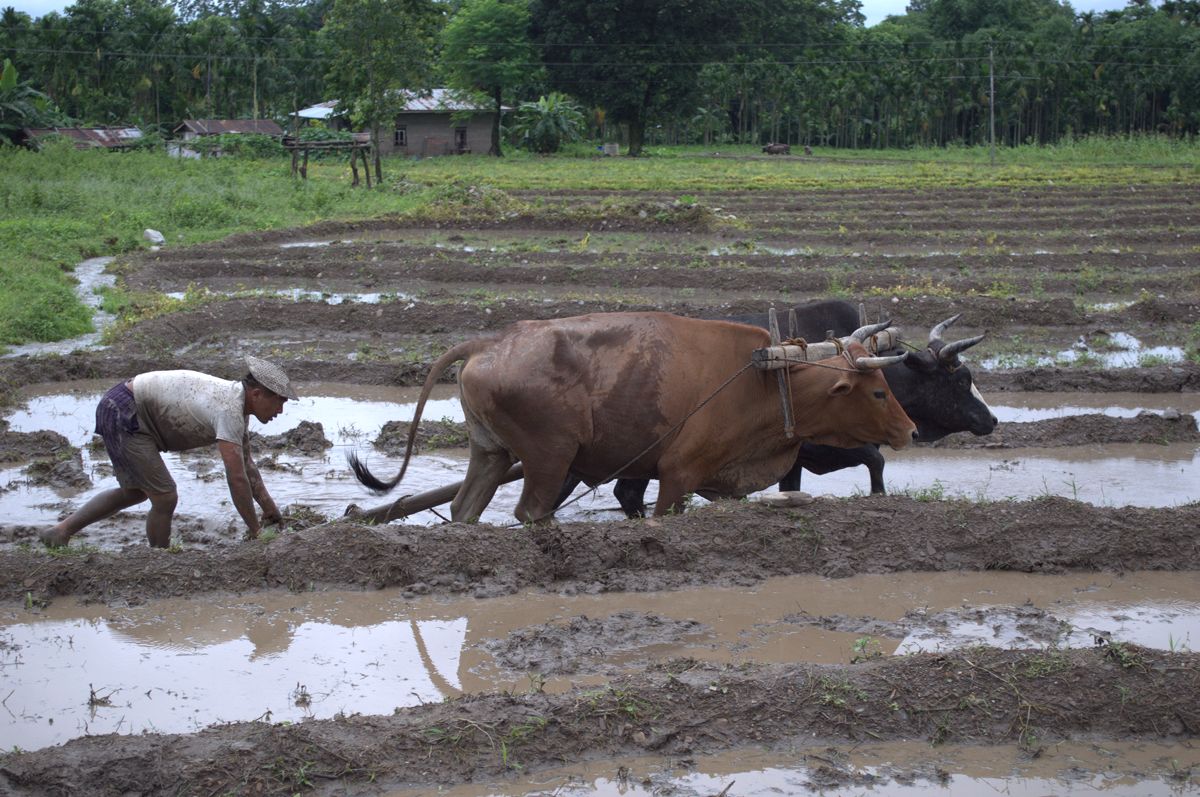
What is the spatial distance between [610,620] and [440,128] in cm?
5383

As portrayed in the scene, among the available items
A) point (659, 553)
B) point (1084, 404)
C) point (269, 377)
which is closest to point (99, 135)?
point (1084, 404)

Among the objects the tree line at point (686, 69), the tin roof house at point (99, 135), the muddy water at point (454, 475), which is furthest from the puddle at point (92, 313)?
the tree line at point (686, 69)

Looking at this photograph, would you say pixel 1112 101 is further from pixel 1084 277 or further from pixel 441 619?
pixel 441 619

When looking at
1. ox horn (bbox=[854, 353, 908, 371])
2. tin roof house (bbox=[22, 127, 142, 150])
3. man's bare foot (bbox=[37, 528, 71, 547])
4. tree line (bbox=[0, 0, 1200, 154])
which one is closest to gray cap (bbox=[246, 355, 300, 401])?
man's bare foot (bbox=[37, 528, 71, 547])

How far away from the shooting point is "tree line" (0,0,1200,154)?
59.5 meters

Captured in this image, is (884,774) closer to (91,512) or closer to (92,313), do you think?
(91,512)

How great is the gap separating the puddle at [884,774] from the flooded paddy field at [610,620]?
1 centimetres

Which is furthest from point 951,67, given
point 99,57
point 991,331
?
point 991,331

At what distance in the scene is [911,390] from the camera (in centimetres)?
937

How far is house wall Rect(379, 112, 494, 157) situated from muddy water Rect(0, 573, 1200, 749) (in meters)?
51.9

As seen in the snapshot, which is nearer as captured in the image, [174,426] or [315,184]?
[174,426]

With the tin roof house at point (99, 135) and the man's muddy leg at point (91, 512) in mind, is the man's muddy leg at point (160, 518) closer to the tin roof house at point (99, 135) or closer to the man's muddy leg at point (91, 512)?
the man's muddy leg at point (91, 512)

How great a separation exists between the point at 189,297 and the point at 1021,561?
501 inches

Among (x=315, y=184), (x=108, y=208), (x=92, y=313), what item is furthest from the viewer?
(x=315, y=184)
